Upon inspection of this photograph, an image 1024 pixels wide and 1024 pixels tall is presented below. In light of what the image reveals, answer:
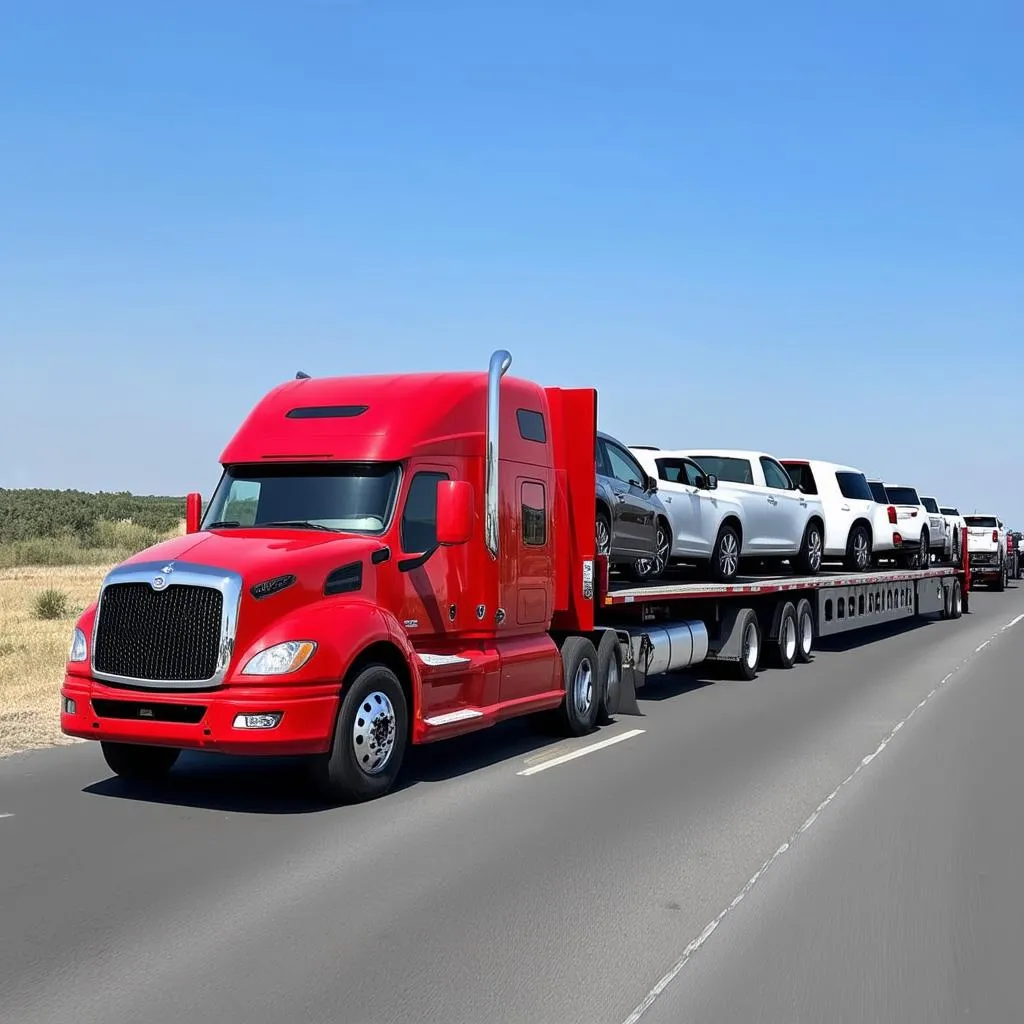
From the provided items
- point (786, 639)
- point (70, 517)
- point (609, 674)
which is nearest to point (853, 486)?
point (786, 639)

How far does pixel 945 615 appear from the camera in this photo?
28.0 m

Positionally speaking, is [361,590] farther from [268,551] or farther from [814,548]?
[814,548]

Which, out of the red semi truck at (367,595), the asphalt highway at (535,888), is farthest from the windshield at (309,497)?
the asphalt highway at (535,888)

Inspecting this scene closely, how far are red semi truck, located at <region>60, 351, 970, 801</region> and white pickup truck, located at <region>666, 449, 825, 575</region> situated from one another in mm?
4852

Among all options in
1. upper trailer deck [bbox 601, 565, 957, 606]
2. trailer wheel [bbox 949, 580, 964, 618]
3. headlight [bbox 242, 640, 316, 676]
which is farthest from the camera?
trailer wheel [bbox 949, 580, 964, 618]

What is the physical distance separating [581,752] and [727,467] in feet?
26.3

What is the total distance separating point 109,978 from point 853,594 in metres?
17.1

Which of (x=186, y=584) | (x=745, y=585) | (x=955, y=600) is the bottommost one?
(x=955, y=600)

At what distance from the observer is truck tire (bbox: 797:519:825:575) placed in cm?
1905

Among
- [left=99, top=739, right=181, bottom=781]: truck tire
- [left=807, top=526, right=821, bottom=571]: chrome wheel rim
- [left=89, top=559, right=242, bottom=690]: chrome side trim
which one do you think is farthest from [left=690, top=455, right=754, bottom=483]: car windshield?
[left=89, top=559, right=242, bottom=690]: chrome side trim

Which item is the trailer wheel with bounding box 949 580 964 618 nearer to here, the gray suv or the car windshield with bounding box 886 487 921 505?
the car windshield with bounding box 886 487 921 505

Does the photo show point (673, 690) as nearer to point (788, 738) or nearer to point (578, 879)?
point (788, 738)

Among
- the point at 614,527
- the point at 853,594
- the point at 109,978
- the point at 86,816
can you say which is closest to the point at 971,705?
the point at 614,527

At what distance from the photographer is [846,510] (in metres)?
20.8
